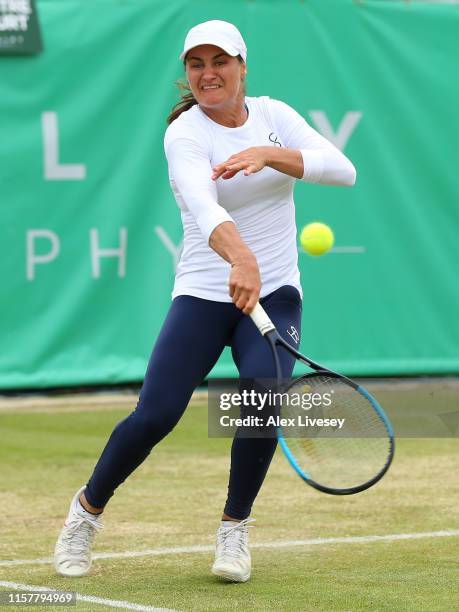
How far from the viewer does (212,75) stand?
12.2 feet

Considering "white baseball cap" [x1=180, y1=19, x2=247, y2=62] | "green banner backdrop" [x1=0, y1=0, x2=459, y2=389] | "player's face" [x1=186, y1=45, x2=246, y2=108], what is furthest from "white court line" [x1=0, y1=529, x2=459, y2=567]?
"green banner backdrop" [x1=0, y1=0, x2=459, y2=389]

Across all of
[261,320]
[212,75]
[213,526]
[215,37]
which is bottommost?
[213,526]

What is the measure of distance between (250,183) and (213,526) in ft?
4.91

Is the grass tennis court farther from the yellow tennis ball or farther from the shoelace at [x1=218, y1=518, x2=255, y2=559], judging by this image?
the yellow tennis ball

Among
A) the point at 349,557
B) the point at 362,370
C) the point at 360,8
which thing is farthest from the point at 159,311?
the point at 349,557

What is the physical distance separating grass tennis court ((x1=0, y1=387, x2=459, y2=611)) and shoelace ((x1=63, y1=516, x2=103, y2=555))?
3.6 inches

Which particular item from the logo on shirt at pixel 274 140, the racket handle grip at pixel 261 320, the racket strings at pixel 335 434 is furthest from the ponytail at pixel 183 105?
the racket strings at pixel 335 434

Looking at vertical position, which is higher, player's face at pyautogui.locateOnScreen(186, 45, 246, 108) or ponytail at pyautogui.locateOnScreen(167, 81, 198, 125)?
player's face at pyautogui.locateOnScreen(186, 45, 246, 108)

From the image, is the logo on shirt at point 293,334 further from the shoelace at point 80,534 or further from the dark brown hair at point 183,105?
the shoelace at point 80,534

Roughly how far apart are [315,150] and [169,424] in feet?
2.86

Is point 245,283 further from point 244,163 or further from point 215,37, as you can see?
point 215,37

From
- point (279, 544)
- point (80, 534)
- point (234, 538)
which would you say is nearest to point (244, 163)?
point (234, 538)

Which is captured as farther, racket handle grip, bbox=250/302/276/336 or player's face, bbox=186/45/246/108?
player's face, bbox=186/45/246/108

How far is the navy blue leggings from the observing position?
3740 millimetres
